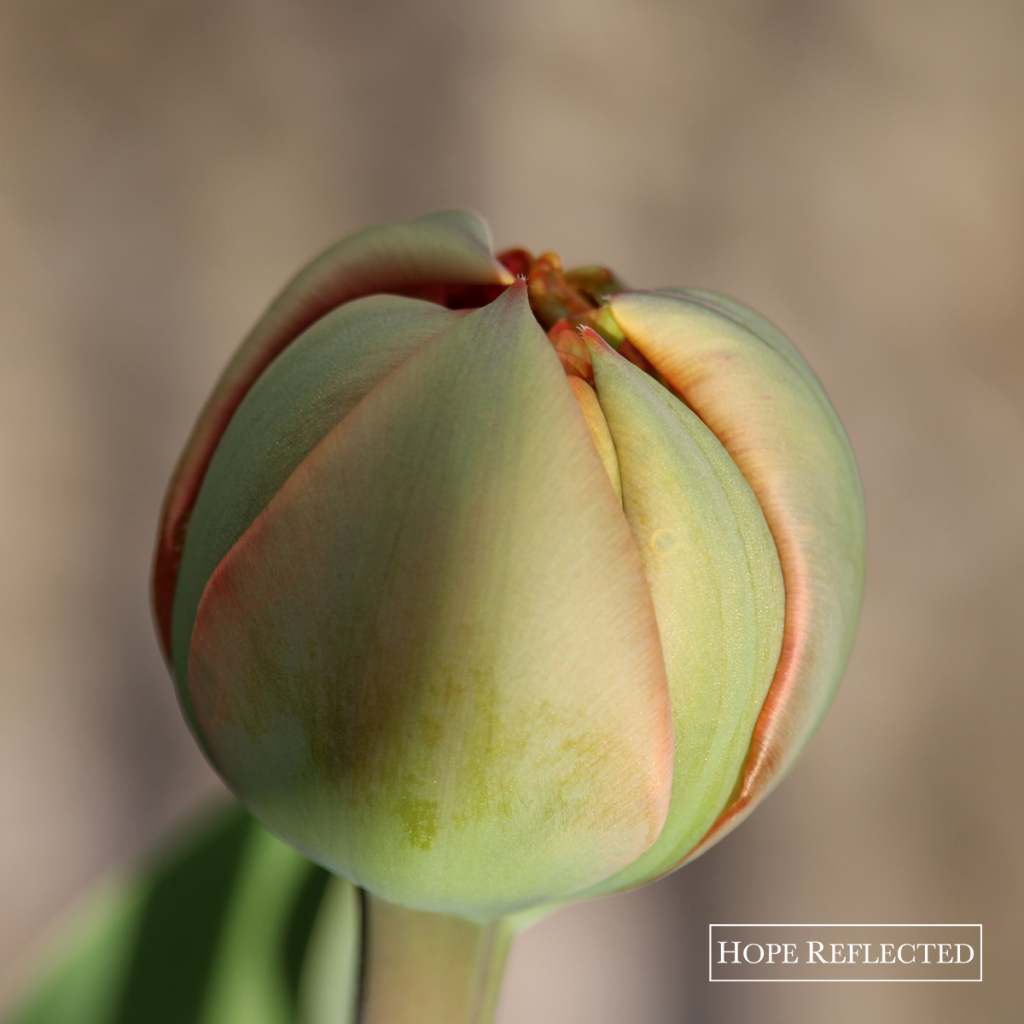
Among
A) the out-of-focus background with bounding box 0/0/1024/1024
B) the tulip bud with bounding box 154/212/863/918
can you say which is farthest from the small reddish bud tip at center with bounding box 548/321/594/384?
the out-of-focus background with bounding box 0/0/1024/1024

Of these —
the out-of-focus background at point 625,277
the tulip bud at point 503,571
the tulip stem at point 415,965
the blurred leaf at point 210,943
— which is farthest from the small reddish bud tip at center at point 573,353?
the out-of-focus background at point 625,277

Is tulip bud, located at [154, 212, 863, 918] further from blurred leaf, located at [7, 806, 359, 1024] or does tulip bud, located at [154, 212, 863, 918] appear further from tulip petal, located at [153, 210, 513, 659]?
blurred leaf, located at [7, 806, 359, 1024]

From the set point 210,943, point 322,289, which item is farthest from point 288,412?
point 210,943

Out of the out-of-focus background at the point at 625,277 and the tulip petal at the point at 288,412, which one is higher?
the out-of-focus background at the point at 625,277

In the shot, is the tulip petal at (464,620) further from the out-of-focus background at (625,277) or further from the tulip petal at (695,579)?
the out-of-focus background at (625,277)

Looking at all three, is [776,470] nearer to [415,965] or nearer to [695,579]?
[695,579]

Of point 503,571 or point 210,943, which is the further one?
point 210,943

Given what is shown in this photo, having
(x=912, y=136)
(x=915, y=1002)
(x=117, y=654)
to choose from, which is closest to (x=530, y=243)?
(x=912, y=136)
